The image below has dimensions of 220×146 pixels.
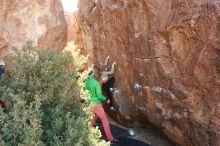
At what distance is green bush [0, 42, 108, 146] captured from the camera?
4020 millimetres

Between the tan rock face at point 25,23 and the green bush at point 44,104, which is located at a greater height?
the tan rock face at point 25,23

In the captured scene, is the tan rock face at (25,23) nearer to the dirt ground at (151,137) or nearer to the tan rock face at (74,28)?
the tan rock face at (74,28)

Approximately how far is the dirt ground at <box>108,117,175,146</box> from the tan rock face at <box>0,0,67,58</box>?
7.05ft

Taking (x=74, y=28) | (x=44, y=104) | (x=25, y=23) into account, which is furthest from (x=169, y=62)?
(x=74, y=28)

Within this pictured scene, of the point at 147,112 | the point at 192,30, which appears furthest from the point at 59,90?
the point at 147,112

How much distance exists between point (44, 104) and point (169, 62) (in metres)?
2.18

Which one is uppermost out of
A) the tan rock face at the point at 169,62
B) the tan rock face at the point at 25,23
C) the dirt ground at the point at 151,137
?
the tan rock face at the point at 25,23

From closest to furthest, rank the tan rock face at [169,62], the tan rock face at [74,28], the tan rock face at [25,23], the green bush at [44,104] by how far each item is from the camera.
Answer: the green bush at [44,104], the tan rock face at [169,62], the tan rock face at [25,23], the tan rock face at [74,28]

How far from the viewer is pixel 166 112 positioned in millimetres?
6238

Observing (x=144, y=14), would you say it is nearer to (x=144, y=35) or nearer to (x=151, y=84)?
(x=144, y=35)

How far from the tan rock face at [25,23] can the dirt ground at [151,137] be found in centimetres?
215

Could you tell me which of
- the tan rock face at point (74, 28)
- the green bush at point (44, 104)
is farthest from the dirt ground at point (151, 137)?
the tan rock face at point (74, 28)

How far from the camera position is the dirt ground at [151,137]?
6.74m

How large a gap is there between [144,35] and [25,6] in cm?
205
